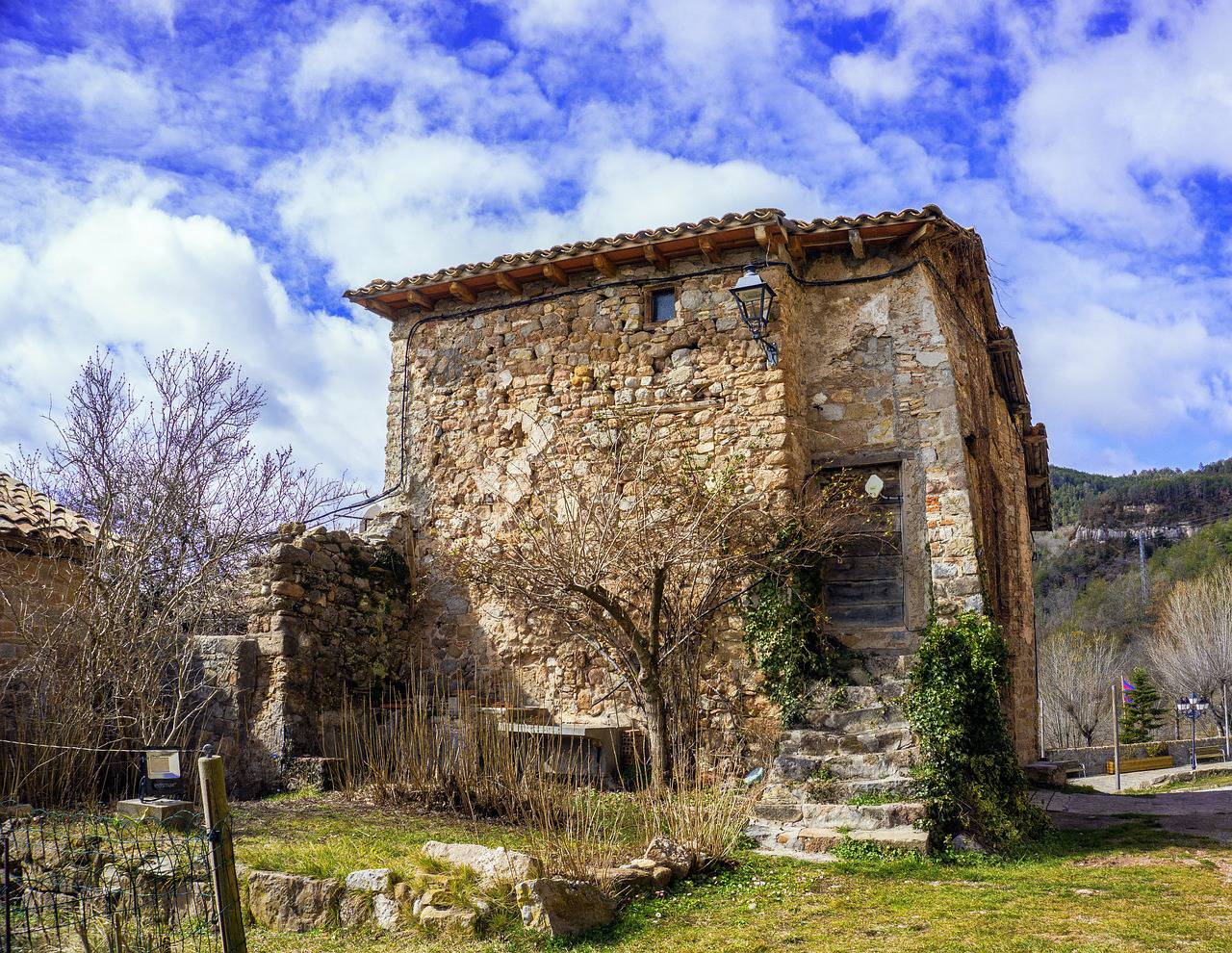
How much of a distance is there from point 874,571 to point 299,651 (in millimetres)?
5419

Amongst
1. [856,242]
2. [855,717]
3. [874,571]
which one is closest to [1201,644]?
[874,571]

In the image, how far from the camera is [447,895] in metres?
5.16

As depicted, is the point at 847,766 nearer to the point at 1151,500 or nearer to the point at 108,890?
the point at 108,890

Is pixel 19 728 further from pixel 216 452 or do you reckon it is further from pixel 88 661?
pixel 216 452

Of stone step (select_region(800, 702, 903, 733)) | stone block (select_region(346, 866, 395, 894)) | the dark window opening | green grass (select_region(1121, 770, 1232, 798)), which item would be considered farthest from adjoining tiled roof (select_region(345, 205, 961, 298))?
green grass (select_region(1121, 770, 1232, 798))

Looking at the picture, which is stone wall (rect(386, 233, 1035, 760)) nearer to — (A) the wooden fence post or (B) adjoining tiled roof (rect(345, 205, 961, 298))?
(B) adjoining tiled roof (rect(345, 205, 961, 298))

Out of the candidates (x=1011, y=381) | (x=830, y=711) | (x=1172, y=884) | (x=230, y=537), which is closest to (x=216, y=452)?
(x=230, y=537)

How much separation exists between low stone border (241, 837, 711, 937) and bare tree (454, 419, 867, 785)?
2.54 meters

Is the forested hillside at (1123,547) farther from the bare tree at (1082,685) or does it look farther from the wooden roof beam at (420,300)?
the wooden roof beam at (420,300)

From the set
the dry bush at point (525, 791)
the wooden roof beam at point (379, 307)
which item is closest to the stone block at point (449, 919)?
the dry bush at point (525, 791)

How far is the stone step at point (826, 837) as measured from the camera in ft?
21.1

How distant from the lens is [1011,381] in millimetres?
12312

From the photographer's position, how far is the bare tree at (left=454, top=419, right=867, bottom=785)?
321 inches

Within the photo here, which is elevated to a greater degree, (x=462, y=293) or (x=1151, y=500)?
(x=1151, y=500)
